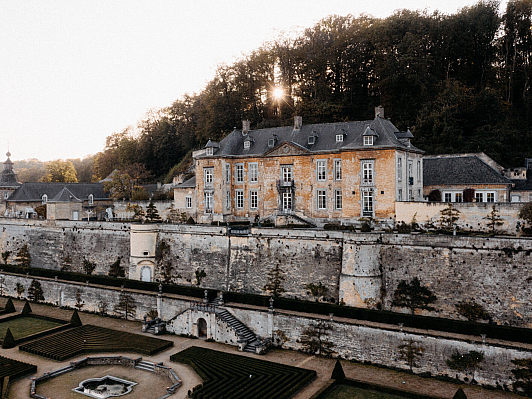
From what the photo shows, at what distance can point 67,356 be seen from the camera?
23094 mm

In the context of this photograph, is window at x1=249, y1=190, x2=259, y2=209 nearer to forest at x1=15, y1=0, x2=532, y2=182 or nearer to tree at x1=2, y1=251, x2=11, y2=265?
forest at x1=15, y1=0, x2=532, y2=182

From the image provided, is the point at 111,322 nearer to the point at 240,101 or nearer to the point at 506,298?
the point at 506,298

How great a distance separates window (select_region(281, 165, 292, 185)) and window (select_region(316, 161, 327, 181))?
87.8 inches

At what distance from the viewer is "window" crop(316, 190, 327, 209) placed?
33.0 meters

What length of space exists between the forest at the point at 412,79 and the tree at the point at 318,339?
71.5ft

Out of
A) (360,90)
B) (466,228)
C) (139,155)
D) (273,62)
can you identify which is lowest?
(466,228)

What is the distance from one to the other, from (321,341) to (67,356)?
42.2ft

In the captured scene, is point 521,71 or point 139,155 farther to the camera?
point 139,155

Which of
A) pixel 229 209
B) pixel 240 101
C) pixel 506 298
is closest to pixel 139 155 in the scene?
pixel 240 101

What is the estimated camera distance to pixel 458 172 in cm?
3375

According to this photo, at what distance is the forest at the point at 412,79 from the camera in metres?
39.3

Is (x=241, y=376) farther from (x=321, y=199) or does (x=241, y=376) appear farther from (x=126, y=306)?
(x=321, y=199)

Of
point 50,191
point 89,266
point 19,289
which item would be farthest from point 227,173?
point 50,191

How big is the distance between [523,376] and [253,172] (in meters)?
23.4
